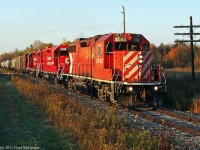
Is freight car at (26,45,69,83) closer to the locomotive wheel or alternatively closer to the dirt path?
the locomotive wheel

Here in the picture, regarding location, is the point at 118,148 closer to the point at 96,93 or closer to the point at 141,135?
the point at 141,135

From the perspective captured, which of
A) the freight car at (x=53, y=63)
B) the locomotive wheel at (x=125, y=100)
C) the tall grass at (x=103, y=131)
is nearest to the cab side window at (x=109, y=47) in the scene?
the locomotive wheel at (x=125, y=100)

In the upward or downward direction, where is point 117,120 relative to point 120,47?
downward

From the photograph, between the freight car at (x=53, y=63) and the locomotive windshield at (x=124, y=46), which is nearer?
the locomotive windshield at (x=124, y=46)

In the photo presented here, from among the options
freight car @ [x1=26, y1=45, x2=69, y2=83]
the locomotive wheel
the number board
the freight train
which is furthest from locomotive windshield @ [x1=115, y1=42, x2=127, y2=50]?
freight car @ [x1=26, y1=45, x2=69, y2=83]

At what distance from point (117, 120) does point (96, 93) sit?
849 centimetres

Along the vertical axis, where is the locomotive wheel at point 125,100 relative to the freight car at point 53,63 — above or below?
below

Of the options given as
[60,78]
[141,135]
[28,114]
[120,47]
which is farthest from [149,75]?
[60,78]

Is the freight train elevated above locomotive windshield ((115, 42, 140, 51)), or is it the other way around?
locomotive windshield ((115, 42, 140, 51))

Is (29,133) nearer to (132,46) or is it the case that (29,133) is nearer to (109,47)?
(109,47)

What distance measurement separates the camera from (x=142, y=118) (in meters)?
12.6

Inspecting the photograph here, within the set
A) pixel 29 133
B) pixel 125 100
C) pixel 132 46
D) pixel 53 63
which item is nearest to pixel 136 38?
pixel 132 46

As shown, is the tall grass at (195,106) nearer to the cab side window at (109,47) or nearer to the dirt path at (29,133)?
the cab side window at (109,47)

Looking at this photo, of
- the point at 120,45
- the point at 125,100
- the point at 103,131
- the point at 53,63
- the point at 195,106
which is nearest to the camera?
the point at 103,131
